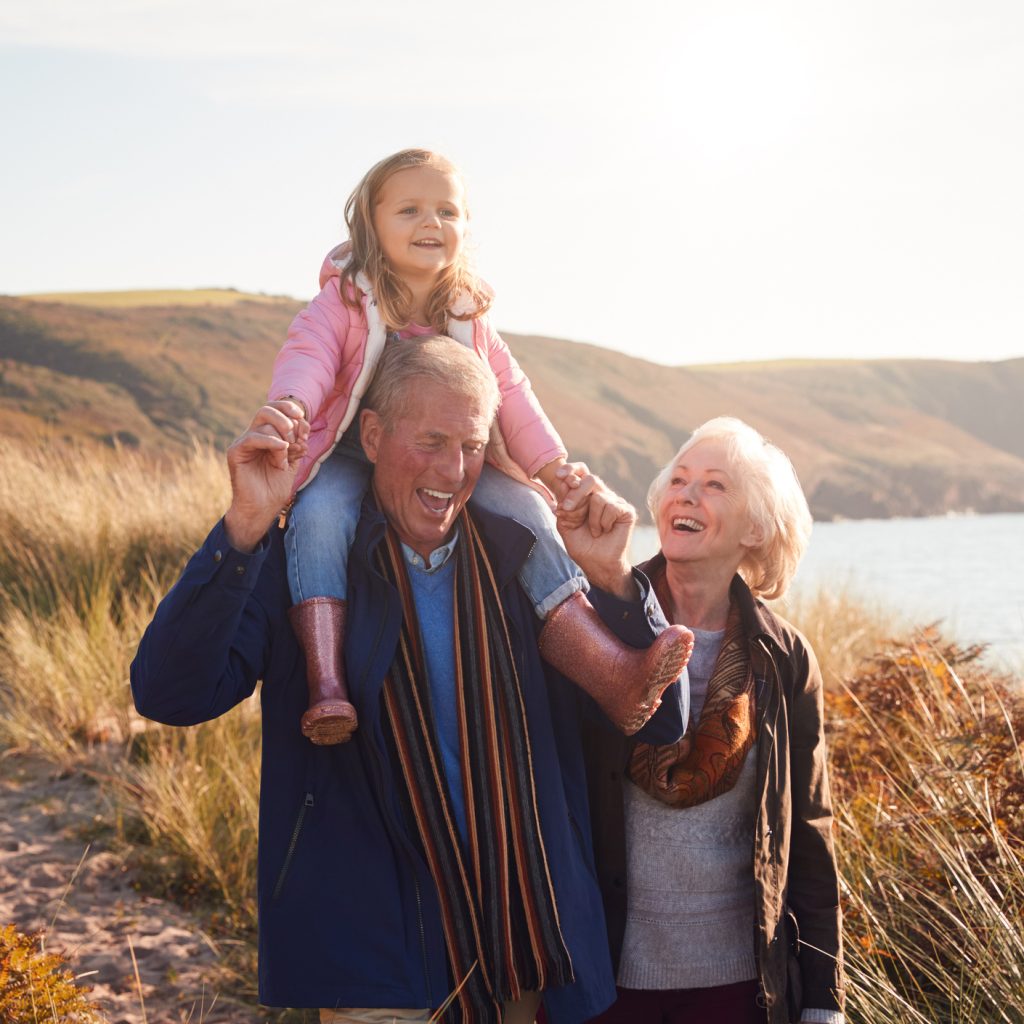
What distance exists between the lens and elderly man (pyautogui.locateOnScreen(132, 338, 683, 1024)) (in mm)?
2312

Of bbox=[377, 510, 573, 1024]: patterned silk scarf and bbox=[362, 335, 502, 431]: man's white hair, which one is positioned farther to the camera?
bbox=[362, 335, 502, 431]: man's white hair

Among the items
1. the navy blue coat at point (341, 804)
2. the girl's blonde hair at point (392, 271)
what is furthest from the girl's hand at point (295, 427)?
the girl's blonde hair at point (392, 271)

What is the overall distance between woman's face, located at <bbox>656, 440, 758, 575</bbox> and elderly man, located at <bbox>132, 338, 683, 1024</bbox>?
17.2 inches

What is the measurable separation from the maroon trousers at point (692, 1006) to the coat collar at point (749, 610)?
31.7 inches

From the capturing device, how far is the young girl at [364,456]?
2.49 meters

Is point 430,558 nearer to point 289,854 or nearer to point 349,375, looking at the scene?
point 349,375

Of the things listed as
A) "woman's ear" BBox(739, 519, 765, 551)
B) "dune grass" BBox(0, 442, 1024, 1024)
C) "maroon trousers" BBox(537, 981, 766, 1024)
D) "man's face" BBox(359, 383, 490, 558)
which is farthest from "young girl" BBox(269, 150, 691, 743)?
"dune grass" BBox(0, 442, 1024, 1024)

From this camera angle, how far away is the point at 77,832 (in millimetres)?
5793

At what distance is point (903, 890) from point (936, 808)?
1.42 ft

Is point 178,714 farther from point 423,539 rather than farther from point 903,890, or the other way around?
point 903,890

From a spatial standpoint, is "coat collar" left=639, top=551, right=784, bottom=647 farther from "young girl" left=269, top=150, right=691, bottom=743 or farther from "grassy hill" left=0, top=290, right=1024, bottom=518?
"grassy hill" left=0, top=290, right=1024, bottom=518

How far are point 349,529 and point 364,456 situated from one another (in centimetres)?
25

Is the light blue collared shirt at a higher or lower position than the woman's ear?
lower

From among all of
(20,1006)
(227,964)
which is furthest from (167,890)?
(20,1006)
